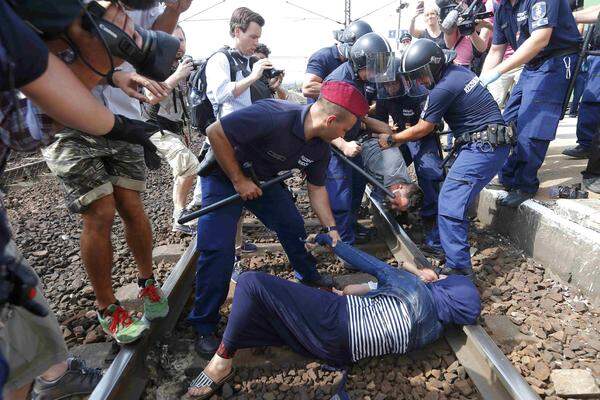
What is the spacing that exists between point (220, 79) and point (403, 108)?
2.00m

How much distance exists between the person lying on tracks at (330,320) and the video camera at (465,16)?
3355 millimetres

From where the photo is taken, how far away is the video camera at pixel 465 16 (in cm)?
444

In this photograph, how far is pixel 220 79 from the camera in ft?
12.2

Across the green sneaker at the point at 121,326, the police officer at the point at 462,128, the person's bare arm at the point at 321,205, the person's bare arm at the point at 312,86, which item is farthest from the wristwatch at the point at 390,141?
the green sneaker at the point at 121,326

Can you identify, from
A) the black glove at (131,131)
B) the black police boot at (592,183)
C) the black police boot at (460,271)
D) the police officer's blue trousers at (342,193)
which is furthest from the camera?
the black police boot at (592,183)

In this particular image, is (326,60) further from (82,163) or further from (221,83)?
(82,163)

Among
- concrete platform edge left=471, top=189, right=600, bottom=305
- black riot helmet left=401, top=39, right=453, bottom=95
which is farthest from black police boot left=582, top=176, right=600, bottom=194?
→ black riot helmet left=401, top=39, right=453, bottom=95

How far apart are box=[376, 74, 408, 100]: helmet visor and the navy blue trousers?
224 centimetres

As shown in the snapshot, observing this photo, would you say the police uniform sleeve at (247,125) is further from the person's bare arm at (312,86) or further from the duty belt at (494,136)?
the duty belt at (494,136)

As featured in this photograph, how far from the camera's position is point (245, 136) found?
252 centimetres

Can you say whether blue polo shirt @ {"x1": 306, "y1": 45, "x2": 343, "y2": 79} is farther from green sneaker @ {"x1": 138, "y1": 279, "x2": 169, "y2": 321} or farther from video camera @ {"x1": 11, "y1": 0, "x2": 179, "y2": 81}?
video camera @ {"x1": 11, "y1": 0, "x2": 179, "y2": 81}

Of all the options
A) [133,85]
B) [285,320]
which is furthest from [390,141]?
[133,85]

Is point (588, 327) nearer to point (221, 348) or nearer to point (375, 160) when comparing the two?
point (375, 160)

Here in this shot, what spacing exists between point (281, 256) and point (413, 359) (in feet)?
5.33
